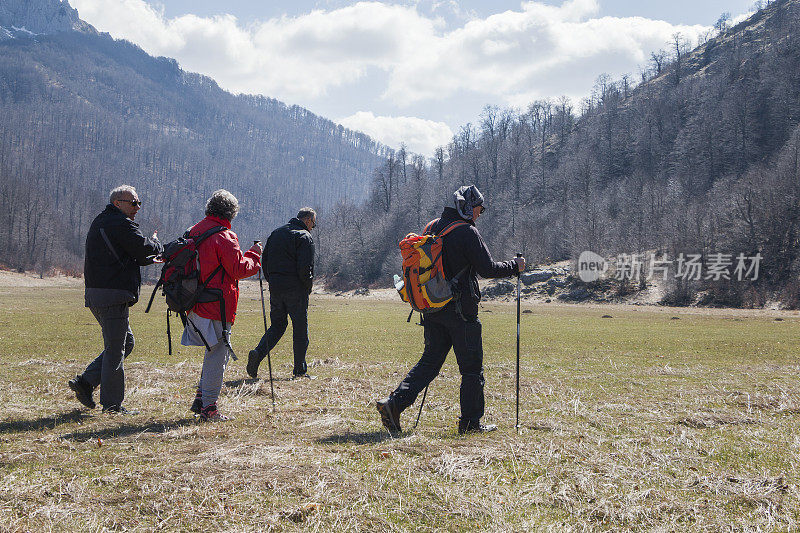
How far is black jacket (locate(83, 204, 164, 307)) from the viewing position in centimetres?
685

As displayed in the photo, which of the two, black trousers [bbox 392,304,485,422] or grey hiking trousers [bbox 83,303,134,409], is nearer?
black trousers [bbox 392,304,485,422]

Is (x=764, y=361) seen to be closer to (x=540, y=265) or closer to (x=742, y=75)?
(x=540, y=265)

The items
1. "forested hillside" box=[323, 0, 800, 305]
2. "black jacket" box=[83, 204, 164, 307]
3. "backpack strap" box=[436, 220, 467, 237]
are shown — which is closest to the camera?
"backpack strap" box=[436, 220, 467, 237]

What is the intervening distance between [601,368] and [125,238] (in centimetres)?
1016

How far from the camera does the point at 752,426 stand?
6.84m

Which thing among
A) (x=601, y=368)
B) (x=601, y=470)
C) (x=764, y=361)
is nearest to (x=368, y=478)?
(x=601, y=470)

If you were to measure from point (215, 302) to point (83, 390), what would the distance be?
219 cm

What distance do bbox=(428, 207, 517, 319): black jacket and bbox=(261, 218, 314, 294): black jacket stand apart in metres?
4.42

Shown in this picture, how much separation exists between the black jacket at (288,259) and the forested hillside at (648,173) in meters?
53.1

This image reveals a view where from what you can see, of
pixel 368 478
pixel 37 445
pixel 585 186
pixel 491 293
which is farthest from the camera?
pixel 585 186

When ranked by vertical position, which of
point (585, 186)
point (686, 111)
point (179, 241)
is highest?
point (686, 111)

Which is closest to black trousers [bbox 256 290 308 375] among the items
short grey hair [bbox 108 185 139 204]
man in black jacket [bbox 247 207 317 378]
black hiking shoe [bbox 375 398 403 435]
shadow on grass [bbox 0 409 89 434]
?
man in black jacket [bbox 247 207 317 378]

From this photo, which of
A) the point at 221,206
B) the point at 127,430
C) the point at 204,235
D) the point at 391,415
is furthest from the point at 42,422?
the point at 391,415

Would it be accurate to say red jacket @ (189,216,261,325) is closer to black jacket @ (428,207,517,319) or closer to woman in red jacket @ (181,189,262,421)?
woman in red jacket @ (181,189,262,421)
